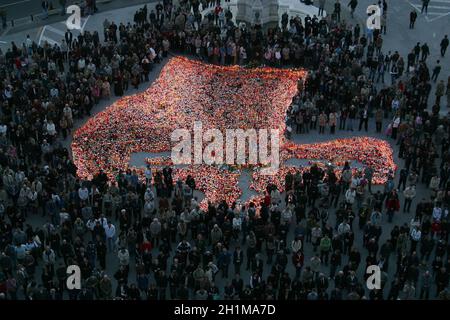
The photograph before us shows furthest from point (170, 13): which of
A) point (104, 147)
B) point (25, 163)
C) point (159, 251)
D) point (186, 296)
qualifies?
point (186, 296)

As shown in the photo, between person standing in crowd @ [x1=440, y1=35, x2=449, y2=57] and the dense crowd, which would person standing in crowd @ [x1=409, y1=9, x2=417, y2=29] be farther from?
the dense crowd

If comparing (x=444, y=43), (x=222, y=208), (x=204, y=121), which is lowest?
(x=222, y=208)

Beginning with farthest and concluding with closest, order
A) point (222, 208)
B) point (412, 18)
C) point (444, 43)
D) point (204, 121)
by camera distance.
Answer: point (412, 18), point (444, 43), point (204, 121), point (222, 208)

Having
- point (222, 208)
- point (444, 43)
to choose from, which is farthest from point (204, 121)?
point (444, 43)

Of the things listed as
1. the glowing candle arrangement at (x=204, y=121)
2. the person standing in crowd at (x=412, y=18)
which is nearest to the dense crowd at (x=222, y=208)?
the glowing candle arrangement at (x=204, y=121)

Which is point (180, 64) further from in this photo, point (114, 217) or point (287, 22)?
point (114, 217)

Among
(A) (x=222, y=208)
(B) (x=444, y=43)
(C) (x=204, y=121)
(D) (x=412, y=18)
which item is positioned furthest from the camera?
(D) (x=412, y=18)

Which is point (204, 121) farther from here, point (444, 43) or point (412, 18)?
point (412, 18)

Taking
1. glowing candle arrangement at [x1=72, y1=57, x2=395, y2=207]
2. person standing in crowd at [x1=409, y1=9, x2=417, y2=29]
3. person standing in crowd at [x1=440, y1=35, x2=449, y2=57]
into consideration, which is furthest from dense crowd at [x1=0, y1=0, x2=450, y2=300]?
person standing in crowd at [x1=409, y1=9, x2=417, y2=29]
